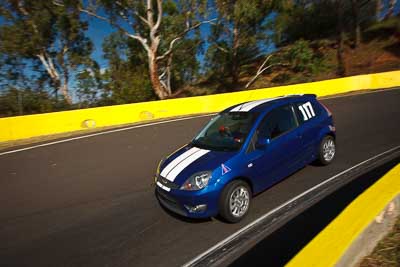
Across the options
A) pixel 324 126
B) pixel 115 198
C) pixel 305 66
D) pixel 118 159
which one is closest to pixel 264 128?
pixel 324 126

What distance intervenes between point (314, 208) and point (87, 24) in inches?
1207

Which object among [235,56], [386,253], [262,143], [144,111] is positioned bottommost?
[386,253]

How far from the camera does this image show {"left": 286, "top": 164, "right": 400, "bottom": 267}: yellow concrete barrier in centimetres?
232

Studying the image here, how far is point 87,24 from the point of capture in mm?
29219

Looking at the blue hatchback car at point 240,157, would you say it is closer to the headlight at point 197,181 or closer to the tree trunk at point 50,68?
the headlight at point 197,181

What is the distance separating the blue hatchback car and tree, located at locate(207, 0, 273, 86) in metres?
23.7

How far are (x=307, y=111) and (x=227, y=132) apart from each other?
1.88 m

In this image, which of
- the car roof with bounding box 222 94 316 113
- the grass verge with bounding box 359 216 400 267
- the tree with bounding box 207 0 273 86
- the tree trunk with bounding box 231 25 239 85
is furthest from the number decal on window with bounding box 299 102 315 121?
the tree trunk with bounding box 231 25 239 85

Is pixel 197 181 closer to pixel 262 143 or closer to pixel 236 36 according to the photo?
pixel 262 143

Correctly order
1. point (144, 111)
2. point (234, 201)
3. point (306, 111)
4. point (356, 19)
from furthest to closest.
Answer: point (356, 19), point (144, 111), point (306, 111), point (234, 201)

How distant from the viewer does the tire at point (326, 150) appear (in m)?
5.83

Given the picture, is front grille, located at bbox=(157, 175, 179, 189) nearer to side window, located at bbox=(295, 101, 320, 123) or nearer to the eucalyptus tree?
side window, located at bbox=(295, 101, 320, 123)

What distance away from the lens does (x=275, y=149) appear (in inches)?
187

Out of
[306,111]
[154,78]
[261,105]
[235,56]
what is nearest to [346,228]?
[261,105]
